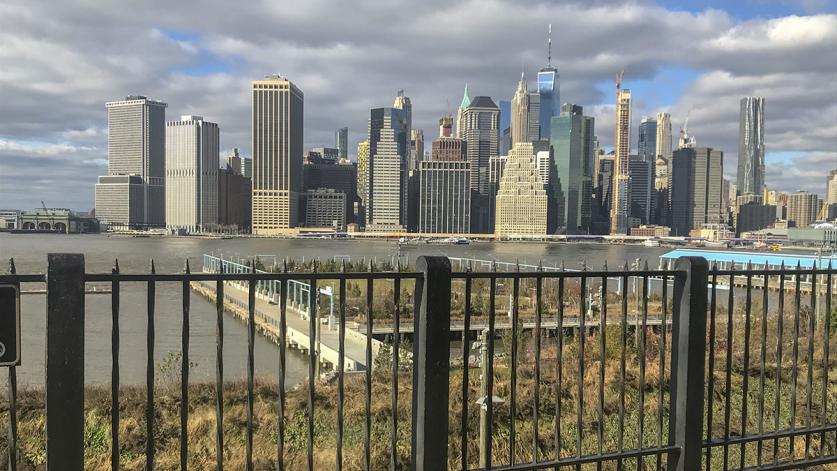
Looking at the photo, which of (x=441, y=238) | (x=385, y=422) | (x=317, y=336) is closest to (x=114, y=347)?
(x=385, y=422)

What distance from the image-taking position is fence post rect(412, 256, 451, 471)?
9.94 feet

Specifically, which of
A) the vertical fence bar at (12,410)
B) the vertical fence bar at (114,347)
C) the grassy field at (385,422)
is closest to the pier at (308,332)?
the grassy field at (385,422)

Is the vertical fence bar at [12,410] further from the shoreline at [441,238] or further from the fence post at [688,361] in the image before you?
the shoreline at [441,238]

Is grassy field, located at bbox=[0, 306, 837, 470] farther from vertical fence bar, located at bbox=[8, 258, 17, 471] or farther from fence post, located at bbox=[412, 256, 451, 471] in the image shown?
vertical fence bar, located at bbox=[8, 258, 17, 471]

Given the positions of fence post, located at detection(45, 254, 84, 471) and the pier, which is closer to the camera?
fence post, located at detection(45, 254, 84, 471)

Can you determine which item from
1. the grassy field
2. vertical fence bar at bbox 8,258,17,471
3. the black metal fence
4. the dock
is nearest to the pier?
the dock

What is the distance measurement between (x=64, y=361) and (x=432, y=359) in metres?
1.67

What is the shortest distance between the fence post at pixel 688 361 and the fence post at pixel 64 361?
3.33 metres

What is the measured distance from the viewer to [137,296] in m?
45.5

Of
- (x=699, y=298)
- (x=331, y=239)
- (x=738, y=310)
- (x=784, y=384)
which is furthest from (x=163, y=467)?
(x=331, y=239)

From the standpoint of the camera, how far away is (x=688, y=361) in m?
3.74

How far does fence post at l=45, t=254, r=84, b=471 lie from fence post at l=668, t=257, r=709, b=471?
333 cm

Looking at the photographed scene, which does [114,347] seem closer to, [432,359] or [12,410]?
[12,410]

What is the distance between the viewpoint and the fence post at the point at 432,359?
3029mm
